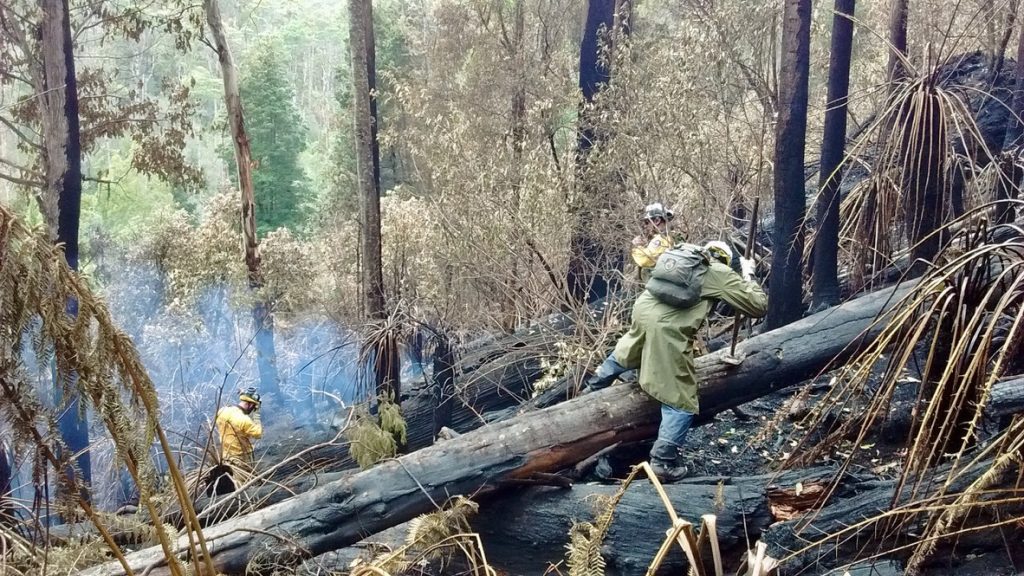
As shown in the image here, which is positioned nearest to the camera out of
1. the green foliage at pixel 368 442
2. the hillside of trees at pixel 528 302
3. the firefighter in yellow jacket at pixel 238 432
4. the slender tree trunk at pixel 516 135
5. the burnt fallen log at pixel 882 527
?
the hillside of trees at pixel 528 302

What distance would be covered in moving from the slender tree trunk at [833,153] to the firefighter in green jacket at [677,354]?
2082 mm

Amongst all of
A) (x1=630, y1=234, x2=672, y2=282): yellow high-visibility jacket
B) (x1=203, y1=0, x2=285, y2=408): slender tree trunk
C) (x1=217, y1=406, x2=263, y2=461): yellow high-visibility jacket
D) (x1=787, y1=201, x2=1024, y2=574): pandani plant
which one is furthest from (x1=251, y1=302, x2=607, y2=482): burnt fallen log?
(x1=203, y1=0, x2=285, y2=408): slender tree trunk

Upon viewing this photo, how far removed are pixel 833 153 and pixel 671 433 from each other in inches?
132

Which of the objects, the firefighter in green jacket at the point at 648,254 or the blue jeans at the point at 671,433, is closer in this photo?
the blue jeans at the point at 671,433

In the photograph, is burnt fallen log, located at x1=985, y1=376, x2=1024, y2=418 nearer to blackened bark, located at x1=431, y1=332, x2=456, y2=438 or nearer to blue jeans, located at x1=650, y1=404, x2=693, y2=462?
blue jeans, located at x1=650, y1=404, x2=693, y2=462

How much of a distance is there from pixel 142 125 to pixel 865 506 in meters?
11.8

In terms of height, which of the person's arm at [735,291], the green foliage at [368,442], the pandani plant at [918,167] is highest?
the pandani plant at [918,167]

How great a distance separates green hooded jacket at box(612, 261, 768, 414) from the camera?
14.8ft

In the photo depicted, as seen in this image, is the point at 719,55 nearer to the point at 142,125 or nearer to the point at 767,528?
the point at 767,528

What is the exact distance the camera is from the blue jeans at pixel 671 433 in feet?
14.8

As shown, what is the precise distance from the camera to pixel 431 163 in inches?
436

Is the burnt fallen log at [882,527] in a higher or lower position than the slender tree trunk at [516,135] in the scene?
lower

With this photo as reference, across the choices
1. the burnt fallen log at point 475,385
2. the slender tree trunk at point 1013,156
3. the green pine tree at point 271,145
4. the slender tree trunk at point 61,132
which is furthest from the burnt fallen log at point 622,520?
the green pine tree at point 271,145

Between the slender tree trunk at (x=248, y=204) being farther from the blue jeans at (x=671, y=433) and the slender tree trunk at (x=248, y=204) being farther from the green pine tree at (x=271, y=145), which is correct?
the blue jeans at (x=671, y=433)
